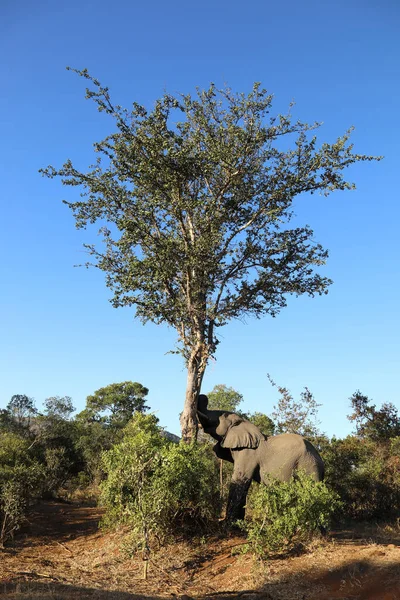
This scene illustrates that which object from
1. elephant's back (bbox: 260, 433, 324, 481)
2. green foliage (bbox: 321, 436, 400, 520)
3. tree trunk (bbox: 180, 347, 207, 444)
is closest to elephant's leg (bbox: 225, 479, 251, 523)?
elephant's back (bbox: 260, 433, 324, 481)

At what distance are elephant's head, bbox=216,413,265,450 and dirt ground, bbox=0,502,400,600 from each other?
2437 mm

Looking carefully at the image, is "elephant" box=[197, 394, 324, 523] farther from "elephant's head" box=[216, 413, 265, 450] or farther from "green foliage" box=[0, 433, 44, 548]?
"green foliage" box=[0, 433, 44, 548]

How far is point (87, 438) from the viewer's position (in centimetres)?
2828

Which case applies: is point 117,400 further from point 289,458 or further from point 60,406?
point 289,458

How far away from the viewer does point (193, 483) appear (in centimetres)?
1150

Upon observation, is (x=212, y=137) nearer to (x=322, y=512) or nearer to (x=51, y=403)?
(x=322, y=512)

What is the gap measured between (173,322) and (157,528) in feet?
24.3

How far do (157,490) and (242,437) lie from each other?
149 inches

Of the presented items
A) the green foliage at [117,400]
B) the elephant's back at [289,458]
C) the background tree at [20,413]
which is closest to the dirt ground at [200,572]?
the elephant's back at [289,458]

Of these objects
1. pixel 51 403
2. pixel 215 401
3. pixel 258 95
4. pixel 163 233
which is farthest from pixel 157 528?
pixel 51 403

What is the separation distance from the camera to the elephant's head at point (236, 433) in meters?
13.4

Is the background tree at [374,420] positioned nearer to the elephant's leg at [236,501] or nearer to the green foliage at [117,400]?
the elephant's leg at [236,501]

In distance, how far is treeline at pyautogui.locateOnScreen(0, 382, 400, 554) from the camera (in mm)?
9836

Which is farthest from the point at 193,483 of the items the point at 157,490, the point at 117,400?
the point at 117,400
